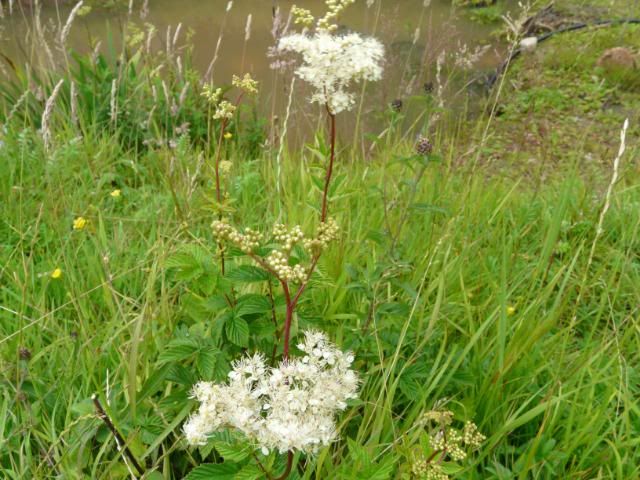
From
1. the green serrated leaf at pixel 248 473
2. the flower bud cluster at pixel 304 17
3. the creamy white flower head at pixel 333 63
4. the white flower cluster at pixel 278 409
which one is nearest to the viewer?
the white flower cluster at pixel 278 409

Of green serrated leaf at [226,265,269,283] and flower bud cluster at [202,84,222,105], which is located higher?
flower bud cluster at [202,84,222,105]

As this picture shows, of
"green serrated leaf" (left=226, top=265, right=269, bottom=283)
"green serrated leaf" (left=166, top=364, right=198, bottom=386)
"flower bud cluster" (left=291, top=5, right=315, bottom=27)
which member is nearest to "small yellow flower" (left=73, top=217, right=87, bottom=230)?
"green serrated leaf" (left=166, top=364, right=198, bottom=386)

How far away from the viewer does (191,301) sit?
167cm

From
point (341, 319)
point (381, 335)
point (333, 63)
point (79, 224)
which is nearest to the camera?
point (333, 63)

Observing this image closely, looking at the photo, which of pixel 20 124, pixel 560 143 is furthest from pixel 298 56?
pixel 560 143

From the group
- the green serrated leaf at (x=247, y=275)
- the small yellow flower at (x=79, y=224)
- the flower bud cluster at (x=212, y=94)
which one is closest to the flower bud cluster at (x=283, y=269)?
the green serrated leaf at (x=247, y=275)

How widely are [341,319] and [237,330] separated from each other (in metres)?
0.51

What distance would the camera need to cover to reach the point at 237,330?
1322 millimetres

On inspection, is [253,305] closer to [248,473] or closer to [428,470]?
[248,473]

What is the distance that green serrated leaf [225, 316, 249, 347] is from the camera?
130 cm

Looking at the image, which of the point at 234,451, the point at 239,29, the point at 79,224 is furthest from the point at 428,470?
the point at 239,29

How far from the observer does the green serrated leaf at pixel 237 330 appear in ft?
4.27

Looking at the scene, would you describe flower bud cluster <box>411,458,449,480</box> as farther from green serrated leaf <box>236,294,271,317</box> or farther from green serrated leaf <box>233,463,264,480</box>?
green serrated leaf <box>236,294,271,317</box>

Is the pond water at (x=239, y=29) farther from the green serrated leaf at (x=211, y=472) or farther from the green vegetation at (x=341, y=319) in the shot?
the green serrated leaf at (x=211, y=472)
